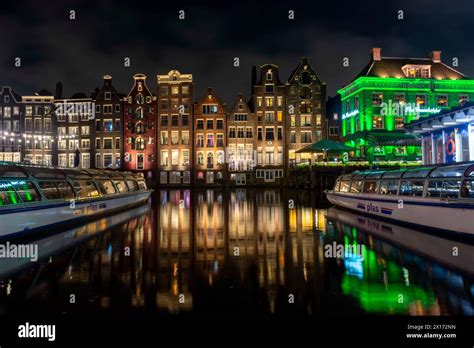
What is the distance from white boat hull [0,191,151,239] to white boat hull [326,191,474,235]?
14.5m

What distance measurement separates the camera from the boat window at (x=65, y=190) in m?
16.6

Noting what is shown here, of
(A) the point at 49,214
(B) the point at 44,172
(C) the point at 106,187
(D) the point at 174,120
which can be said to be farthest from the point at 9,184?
(D) the point at 174,120

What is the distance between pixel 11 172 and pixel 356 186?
58.8 ft

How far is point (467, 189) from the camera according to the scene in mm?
12633

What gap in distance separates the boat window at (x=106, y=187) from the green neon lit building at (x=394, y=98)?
126 ft

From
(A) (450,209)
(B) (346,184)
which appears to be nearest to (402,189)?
(A) (450,209)

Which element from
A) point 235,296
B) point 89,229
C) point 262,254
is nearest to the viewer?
point 235,296

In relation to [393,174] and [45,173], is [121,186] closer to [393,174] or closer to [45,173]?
[45,173]

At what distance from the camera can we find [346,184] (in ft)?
76.7

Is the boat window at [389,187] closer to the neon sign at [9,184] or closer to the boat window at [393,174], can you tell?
the boat window at [393,174]

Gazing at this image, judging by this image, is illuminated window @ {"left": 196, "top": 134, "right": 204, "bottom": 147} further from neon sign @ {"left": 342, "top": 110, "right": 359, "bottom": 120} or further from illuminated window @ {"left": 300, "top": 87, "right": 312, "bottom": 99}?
neon sign @ {"left": 342, "top": 110, "right": 359, "bottom": 120}

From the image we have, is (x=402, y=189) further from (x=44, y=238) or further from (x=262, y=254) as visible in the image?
(x=44, y=238)

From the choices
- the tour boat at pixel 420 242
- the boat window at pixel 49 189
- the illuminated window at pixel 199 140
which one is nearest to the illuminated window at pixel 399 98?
the illuminated window at pixel 199 140

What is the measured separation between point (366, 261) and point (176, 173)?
56416 millimetres
